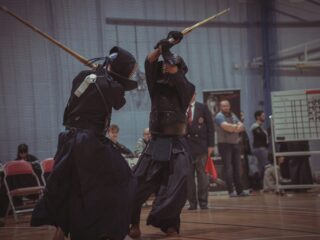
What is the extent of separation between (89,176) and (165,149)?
1.59 m

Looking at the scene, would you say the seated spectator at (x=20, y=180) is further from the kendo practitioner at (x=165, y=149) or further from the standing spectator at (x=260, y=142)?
the standing spectator at (x=260, y=142)

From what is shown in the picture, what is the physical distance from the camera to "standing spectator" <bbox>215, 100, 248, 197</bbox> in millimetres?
10555

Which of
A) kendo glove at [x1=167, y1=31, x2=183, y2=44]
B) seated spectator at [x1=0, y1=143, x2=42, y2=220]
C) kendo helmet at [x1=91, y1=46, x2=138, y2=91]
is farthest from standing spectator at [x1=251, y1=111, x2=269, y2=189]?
→ kendo helmet at [x1=91, y1=46, x2=138, y2=91]

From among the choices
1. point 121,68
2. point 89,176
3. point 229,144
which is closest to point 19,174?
point 229,144

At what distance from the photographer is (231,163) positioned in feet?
35.2

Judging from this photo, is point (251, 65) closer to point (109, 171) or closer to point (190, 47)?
point (190, 47)

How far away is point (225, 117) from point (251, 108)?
8.00 feet

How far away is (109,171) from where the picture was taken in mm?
4023

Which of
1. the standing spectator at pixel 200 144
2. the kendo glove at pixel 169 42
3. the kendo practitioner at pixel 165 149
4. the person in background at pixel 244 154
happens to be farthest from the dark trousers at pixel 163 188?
the person in background at pixel 244 154

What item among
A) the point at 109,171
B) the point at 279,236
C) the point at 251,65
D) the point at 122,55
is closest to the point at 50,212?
the point at 109,171

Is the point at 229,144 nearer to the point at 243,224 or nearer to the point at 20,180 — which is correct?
the point at 20,180

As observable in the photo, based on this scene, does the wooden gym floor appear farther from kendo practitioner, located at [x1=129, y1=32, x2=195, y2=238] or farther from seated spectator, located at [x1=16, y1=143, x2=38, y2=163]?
seated spectator, located at [x1=16, y1=143, x2=38, y2=163]

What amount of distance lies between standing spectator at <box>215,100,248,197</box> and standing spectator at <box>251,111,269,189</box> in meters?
1.40

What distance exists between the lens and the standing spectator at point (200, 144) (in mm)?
8258
